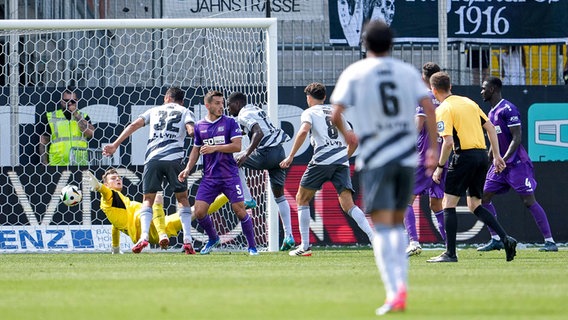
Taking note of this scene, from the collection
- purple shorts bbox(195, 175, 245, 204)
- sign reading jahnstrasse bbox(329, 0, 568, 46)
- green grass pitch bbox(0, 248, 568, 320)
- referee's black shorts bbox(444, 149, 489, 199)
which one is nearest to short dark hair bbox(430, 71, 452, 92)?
referee's black shorts bbox(444, 149, 489, 199)

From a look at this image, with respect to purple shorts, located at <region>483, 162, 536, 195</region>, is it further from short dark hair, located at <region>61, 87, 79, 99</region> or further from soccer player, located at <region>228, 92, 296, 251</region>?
short dark hair, located at <region>61, 87, 79, 99</region>

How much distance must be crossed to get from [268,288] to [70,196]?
21.8 feet

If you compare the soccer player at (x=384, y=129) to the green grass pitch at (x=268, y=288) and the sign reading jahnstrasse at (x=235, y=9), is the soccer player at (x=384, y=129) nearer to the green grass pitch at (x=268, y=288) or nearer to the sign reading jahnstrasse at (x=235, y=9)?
the green grass pitch at (x=268, y=288)

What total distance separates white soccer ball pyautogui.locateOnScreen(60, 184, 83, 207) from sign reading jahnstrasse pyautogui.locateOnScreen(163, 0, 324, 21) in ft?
15.4

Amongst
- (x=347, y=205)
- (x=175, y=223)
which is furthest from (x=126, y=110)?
(x=347, y=205)

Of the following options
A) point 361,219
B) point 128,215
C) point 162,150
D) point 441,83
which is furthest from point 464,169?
point 128,215

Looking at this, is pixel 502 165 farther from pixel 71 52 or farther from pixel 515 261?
pixel 71 52

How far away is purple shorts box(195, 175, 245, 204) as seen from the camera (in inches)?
533

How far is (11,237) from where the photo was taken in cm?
1539

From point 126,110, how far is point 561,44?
23.2ft

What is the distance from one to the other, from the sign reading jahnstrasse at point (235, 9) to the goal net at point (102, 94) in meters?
A: 0.40

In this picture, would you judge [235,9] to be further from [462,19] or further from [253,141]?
[253,141]

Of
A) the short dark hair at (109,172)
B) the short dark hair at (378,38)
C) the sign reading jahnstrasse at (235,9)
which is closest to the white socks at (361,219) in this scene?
the short dark hair at (109,172)

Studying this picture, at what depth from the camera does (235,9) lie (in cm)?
1842
